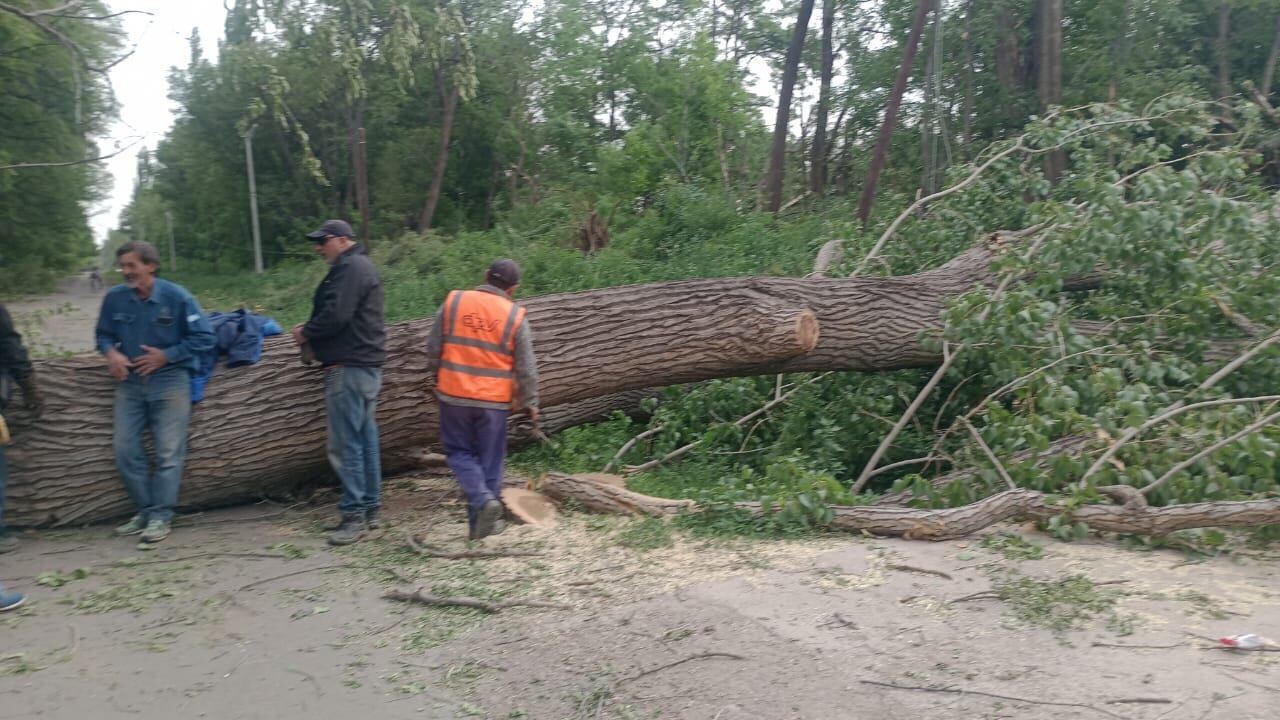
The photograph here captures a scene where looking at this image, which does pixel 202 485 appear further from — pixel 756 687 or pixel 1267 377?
pixel 1267 377

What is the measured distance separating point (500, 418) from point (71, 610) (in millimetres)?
2214

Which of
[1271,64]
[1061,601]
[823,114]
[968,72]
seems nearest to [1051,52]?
[968,72]

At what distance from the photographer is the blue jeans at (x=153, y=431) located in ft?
18.0

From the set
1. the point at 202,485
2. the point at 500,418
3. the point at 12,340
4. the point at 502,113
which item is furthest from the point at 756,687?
the point at 502,113

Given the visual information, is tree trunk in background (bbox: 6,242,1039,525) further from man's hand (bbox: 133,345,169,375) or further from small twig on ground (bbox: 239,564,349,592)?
small twig on ground (bbox: 239,564,349,592)

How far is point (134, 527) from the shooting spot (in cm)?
556

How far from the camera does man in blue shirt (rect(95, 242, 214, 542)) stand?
17.9 feet

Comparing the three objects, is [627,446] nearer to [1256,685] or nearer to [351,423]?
[351,423]

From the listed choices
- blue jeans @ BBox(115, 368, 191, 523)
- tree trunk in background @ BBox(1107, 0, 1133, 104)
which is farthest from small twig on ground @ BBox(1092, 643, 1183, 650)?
tree trunk in background @ BBox(1107, 0, 1133, 104)

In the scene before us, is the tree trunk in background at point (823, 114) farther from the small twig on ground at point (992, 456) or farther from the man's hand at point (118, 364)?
the man's hand at point (118, 364)

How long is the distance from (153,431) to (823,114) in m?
20.6

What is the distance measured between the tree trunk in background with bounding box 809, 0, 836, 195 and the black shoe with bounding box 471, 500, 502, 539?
1730cm

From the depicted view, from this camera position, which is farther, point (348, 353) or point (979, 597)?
point (348, 353)

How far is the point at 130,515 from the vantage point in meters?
5.76
